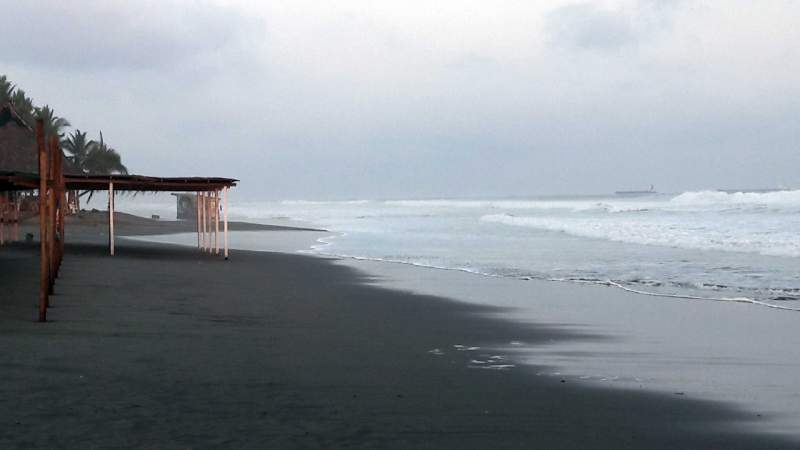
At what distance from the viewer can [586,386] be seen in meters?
6.73

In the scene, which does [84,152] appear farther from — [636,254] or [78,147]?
[636,254]

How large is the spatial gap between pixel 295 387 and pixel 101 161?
143 feet

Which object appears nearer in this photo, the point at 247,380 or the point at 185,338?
the point at 247,380

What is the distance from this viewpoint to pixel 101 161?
155 ft

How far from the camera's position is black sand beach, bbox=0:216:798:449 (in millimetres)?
5285

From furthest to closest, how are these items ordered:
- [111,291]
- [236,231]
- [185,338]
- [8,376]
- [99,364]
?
[236,231], [111,291], [185,338], [99,364], [8,376]

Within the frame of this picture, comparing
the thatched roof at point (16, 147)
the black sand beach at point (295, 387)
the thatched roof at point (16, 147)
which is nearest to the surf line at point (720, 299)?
the black sand beach at point (295, 387)

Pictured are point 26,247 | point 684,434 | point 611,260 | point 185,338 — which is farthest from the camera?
point 26,247

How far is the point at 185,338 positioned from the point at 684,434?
16.7ft

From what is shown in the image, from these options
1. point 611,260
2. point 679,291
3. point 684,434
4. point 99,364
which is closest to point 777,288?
point 679,291

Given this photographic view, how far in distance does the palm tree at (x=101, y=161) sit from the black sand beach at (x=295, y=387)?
36827 millimetres

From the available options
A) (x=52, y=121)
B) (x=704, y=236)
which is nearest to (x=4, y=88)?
(x=52, y=121)

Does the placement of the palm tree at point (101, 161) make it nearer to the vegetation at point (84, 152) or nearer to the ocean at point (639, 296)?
the vegetation at point (84, 152)

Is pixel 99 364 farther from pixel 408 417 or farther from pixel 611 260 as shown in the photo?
pixel 611 260
